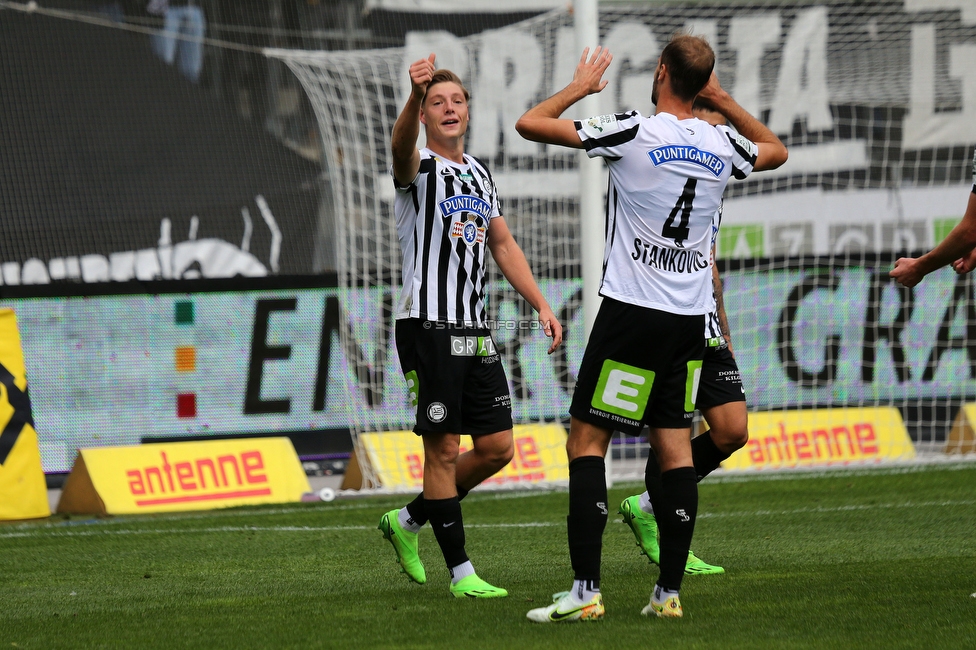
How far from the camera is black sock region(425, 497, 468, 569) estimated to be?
15.5 feet

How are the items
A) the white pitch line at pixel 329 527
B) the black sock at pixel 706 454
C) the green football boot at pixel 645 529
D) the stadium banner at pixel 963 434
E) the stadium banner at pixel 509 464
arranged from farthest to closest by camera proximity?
1. the stadium banner at pixel 963 434
2. the stadium banner at pixel 509 464
3. the white pitch line at pixel 329 527
4. the black sock at pixel 706 454
5. the green football boot at pixel 645 529

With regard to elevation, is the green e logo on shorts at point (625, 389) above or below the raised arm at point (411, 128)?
below

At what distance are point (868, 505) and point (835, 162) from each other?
664cm

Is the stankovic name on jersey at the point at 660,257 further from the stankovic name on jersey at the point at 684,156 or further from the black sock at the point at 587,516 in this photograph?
the black sock at the point at 587,516

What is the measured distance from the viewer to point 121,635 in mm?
4145

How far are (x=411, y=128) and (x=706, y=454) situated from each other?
2.03m

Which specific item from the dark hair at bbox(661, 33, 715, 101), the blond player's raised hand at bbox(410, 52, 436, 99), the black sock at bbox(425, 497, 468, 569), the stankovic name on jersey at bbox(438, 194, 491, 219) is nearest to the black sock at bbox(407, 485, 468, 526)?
the black sock at bbox(425, 497, 468, 569)

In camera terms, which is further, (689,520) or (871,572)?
(871,572)

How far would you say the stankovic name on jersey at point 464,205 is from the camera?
187 inches

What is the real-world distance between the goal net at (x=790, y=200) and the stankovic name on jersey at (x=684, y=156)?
22.0 ft

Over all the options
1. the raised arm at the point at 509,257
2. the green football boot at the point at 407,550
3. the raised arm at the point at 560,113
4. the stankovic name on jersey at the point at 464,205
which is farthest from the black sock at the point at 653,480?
the raised arm at the point at 560,113

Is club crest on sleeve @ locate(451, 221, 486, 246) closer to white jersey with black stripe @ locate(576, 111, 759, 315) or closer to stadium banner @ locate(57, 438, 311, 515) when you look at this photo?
white jersey with black stripe @ locate(576, 111, 759, 315)

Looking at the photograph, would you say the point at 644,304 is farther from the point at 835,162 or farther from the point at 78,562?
the point at 835,162

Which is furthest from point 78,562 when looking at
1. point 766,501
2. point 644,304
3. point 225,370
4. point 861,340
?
point 861,340
